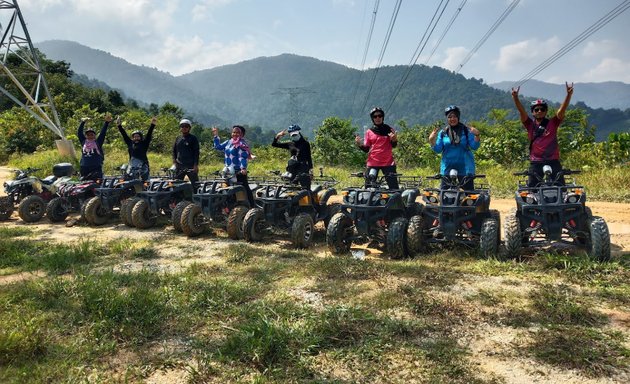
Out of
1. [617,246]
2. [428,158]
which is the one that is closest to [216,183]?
[617,246]

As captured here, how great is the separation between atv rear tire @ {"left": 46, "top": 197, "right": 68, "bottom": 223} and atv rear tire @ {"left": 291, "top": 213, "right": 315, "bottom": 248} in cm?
675

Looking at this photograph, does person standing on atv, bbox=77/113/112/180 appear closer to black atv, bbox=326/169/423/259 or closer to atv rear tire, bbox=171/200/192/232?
atv rear tire, bbox=171/200/192/232

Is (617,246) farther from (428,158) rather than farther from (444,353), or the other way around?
(428,158)

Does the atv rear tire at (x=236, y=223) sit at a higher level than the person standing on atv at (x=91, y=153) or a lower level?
lower

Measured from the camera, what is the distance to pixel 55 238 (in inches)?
356

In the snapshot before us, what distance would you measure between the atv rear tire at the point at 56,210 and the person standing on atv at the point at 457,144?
9.13 meters

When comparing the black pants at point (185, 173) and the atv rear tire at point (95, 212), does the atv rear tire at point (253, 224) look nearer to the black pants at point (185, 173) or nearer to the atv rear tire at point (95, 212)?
the black pants at point (185, 173)

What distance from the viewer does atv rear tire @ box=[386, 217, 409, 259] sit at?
6.76 m

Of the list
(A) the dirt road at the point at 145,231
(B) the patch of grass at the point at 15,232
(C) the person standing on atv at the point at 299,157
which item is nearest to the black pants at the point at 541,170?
(A) the dirt road at the point at 145,231

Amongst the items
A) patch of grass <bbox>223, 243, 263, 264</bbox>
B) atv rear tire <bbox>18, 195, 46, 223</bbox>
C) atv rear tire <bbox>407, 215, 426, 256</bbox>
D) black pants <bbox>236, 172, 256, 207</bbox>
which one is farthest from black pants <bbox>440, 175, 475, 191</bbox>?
atv rear tire <bbox>18, 195, 46, 223</bbox>

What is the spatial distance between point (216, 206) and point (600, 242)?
6.35 meters

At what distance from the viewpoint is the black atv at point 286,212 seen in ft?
25.6

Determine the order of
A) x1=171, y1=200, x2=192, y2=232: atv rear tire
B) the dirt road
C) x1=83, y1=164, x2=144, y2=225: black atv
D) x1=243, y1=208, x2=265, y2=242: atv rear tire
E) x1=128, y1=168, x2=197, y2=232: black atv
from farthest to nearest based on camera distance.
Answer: x1=83, y1=164, x2=144, y2=225: black atv < x1=128, y1=168, x2=197, y2=232: black atv < x1=171, y1=200, x2=192, y2=232: atv rear tire < the dirt road < x1=243, y1=208, x2=265, y2=242: atv rear tire

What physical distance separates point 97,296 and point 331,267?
280 cm
